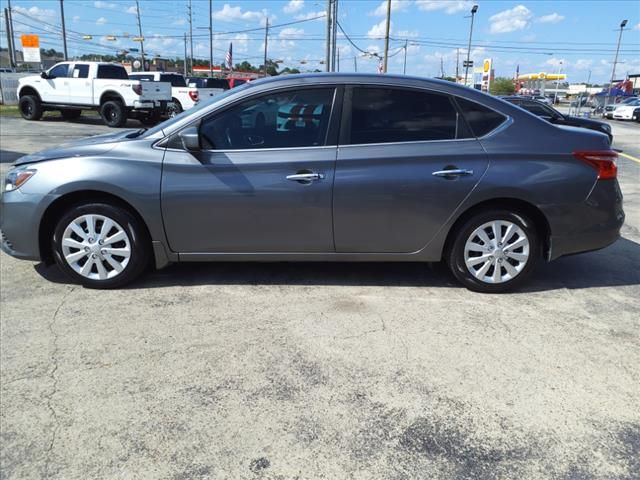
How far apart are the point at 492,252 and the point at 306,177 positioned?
1.59 m

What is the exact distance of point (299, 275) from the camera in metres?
4.64

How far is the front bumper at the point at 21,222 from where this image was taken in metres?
4.13

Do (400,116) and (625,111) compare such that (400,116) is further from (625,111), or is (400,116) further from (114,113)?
(625,111)

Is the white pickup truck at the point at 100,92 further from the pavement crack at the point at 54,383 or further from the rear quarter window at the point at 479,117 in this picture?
the rear quarter window at the point at 479,117

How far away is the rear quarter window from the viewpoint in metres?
4.15

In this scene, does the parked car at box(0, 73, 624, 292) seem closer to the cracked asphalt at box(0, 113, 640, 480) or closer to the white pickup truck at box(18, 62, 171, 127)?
the cracked asphalt at box(0, 113, 640, 480)

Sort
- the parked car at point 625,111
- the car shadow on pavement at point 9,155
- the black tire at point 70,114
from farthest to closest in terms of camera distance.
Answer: the parked car at point 625,111 → the black tire at point 70,114 → the car shadow on pavement at point 9,155

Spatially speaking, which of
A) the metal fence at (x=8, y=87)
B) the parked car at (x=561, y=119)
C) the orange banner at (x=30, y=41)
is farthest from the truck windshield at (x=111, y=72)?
the orange banner at (x=30, y=41)

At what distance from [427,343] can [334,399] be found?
2.93 feet

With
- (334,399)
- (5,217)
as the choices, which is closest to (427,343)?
(334,399)

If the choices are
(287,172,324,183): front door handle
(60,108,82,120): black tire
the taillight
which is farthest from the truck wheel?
the taillight

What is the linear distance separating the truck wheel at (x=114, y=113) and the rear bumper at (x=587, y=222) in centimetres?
1768

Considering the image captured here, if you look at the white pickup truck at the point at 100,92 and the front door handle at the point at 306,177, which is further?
the white pickup truck at the point at 100,92

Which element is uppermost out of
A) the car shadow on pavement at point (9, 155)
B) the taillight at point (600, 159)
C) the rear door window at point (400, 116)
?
the rear door window at point (400, 116)
